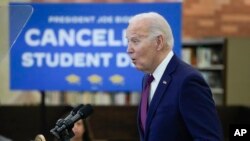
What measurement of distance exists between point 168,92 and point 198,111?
0.13 m

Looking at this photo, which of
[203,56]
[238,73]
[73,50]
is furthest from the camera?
[203,56]

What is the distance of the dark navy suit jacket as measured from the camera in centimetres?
175

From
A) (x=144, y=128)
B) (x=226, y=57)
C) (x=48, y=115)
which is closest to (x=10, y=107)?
(x=48, y=115)

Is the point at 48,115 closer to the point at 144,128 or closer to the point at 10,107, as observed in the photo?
the point at 10,107

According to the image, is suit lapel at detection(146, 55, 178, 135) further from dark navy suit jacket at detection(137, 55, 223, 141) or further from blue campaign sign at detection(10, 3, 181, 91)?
blue campaign sign at detection(10, 3, 181, 91)

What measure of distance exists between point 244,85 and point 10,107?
2730 mm

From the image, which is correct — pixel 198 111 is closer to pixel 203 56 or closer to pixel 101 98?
pixel 101 98

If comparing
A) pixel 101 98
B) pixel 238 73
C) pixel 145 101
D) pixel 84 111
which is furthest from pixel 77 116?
pixel 101 98

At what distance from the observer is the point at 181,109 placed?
1759mm

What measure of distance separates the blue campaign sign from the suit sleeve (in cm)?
242

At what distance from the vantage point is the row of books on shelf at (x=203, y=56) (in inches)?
281

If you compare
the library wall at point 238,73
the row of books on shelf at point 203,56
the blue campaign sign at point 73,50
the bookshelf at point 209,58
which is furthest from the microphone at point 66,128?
the row of books on shelf at point 203,56

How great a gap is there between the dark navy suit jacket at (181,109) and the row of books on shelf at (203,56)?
17.5 feet

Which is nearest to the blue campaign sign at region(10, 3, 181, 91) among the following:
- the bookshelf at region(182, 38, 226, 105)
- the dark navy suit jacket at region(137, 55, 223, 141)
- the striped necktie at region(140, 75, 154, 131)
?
the striped necktie at region(140, 75, 154, 131)
